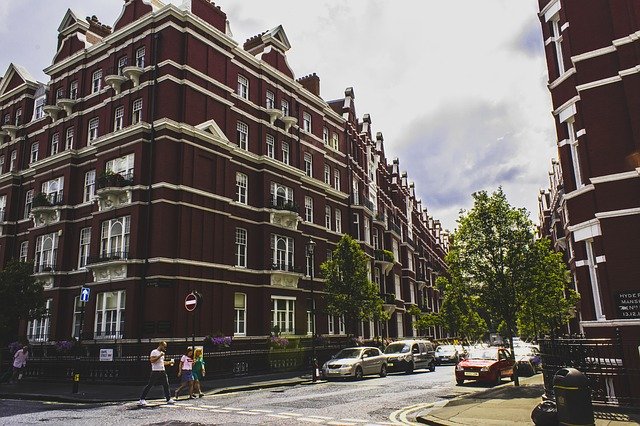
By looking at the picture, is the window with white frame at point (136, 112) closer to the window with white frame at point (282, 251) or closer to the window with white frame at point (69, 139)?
the window with white frame at point (69, 139)

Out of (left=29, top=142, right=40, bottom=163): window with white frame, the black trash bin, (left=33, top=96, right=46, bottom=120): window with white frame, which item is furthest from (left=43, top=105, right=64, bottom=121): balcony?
the black trash bin

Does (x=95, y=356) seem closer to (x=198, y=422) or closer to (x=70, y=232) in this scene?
(x=70, y=232)

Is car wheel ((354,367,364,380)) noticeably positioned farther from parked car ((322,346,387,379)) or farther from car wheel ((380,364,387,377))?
car wheel ((380,364,387,377))

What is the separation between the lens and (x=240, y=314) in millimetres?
29203

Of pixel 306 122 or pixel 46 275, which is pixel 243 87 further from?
pixel 46 275

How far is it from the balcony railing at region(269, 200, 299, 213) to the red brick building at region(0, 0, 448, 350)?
0.15 meters

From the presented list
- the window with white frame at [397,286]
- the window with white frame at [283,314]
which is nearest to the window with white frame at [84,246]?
the window with white frame at [283,314]

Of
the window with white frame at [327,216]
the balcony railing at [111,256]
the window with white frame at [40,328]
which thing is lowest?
the window with white frame at [40,328]

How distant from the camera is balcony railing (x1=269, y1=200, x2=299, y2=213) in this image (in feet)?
106

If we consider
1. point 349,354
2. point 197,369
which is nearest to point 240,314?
point 349,354

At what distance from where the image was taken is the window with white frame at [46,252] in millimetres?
30306

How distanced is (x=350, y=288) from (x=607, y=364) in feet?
66.6

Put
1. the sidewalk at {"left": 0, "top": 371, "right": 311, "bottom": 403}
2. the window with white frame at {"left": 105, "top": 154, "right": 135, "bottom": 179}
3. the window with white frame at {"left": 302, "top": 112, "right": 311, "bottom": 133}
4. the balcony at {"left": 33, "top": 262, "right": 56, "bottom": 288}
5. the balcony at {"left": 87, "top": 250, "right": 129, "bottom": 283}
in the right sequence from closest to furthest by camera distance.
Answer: the sidewalk at {"left": 0, "top": 371, "right": 311, "bottom": 403}, the balcony at {"left": 87, "top": 250, "right": 129, "bottom": 283}, the window with white frame at {"left": 105, "top": 154, "right": 135, "bottom": 179}, the balcony at {"left": 33, "top": 262, "right": 56, "bottom": 288}, the window with white frame at {"left": 302, "top": 112, "right": 311, "bottom": 133}

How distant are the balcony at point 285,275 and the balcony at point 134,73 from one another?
1330 centimetres
